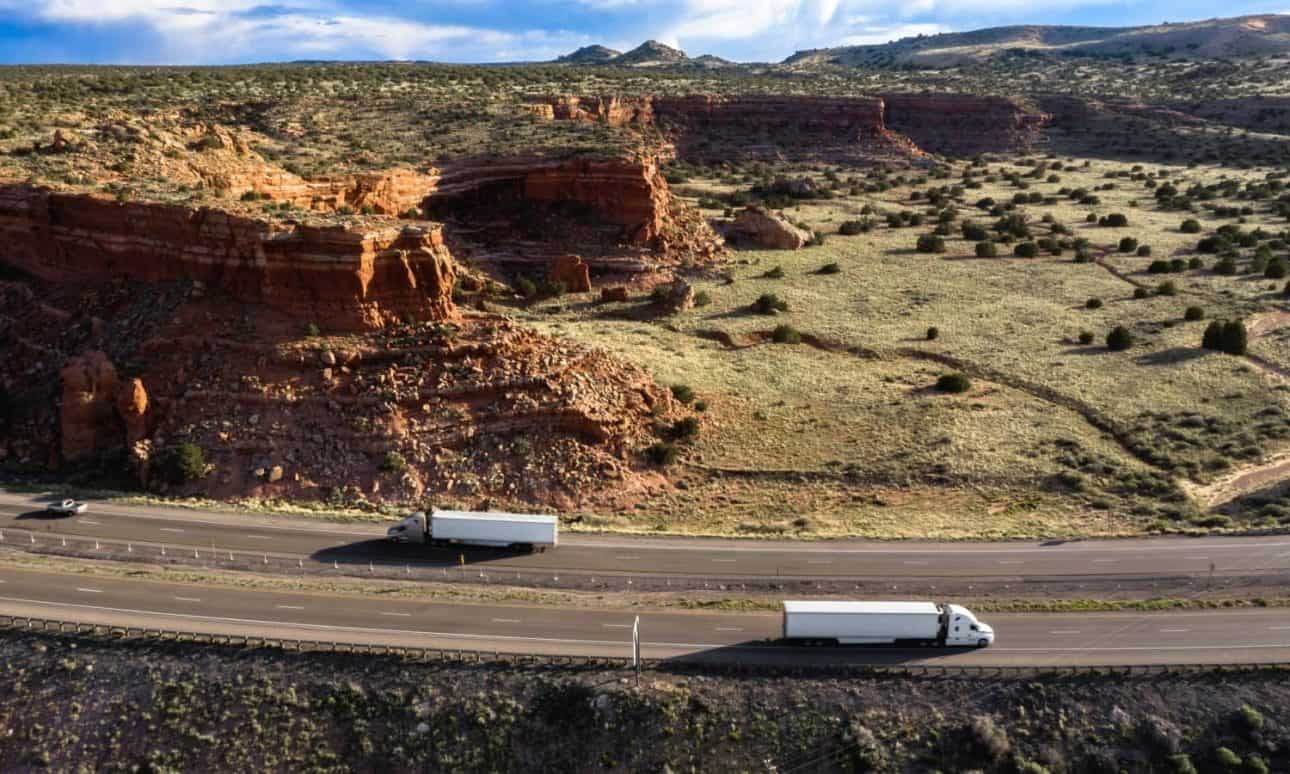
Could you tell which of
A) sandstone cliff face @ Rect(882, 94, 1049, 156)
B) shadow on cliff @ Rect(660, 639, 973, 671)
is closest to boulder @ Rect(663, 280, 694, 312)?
shadow on cliff @ Rect(660, 639, 973, 671)

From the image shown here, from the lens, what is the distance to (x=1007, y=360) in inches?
1925

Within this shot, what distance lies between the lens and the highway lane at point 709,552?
1180 inches

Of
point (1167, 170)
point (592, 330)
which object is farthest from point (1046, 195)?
point (592, 330)

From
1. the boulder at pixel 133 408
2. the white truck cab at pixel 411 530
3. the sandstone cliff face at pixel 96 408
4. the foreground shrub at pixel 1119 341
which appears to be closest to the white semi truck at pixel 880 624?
the white truck cab at pixel 411 530

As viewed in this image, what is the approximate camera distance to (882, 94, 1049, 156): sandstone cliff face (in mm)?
121938

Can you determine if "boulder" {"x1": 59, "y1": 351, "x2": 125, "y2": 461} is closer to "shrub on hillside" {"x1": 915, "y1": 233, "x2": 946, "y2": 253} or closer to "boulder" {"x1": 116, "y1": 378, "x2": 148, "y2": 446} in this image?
"boulder" {"x1": 116, "y1": 378, "x2": 148, "y2": 446}

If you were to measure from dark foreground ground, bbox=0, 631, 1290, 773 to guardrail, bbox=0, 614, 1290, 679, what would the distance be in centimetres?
20

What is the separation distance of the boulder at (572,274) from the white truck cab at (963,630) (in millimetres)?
39010

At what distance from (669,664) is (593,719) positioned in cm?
→ 270

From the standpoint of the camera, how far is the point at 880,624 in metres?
24.5

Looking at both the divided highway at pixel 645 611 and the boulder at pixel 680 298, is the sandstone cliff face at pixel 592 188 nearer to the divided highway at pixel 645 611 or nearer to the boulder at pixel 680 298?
the boulder at pixel 680 298

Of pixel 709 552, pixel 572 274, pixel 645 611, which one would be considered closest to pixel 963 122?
pixel 572 274

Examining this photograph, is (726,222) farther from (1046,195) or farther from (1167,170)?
(1167,170)

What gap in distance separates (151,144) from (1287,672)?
189 feet
